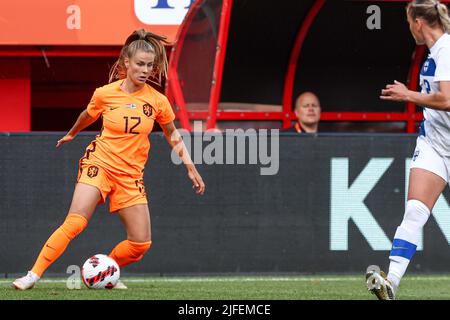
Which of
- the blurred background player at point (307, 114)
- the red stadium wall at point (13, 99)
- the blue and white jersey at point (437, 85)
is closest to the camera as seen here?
the blue and white jersey at point (437, 85)

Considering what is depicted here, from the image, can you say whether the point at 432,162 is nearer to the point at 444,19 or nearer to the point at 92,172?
the point at 444,19

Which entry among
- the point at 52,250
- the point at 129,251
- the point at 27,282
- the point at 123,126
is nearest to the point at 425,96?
the point at 123,126

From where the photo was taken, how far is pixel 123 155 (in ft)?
28.3

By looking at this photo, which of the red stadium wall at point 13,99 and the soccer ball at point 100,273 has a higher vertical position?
the red stadium wall at point 13,99

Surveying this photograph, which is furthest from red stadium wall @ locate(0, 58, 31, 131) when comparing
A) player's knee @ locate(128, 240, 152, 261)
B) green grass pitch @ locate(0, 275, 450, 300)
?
player's knee @ locate(128, 240, 152, 261)

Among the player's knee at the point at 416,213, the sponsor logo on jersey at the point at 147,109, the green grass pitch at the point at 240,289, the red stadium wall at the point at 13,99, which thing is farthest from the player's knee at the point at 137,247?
the red stadium wall at the point at 13,99

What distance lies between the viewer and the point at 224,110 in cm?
1327

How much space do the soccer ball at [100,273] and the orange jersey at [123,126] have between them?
0.69 meters

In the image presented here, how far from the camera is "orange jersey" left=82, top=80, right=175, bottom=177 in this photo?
8.63 m

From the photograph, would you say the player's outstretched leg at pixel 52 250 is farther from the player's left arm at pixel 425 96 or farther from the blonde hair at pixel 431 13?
the blonde hair at pixel 431 13

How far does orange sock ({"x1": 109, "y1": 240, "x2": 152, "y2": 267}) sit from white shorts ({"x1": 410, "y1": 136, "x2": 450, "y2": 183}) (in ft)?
6.88

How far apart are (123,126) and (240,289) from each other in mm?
1775

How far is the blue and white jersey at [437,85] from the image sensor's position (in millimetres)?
7766

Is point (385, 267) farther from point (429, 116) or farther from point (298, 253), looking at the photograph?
Result: point (429, 116)
